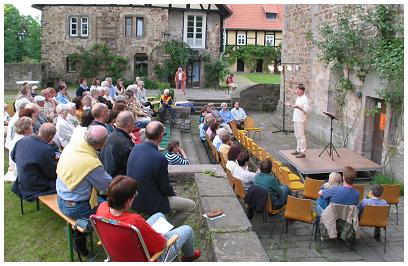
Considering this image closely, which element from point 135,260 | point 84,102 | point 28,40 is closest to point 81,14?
point 28,40

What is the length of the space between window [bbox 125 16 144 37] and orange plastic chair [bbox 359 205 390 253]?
24347mm

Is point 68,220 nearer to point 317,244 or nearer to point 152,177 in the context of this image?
point 152,177

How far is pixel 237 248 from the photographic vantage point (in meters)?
4.40

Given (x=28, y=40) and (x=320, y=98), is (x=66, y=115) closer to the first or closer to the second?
(x=320, y=98)

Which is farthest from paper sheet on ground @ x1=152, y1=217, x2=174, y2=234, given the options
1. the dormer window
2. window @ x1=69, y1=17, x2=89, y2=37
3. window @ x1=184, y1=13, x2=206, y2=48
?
the dormer window

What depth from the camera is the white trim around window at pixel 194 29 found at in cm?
2892

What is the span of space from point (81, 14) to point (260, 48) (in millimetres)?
23917

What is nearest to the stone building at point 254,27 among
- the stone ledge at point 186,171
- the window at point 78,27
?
the window at point 78,27

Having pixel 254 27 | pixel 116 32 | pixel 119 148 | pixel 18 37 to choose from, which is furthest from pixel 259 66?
A: pixel 119 148

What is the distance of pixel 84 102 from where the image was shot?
9781 millimetres

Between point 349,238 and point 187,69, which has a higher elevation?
point 187,69

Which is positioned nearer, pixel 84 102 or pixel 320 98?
pixel 84 102

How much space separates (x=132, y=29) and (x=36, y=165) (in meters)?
24.3
